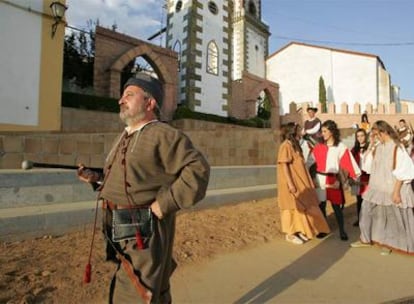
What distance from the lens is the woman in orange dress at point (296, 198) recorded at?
534 cm

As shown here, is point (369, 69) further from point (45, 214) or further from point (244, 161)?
point (45, 214)

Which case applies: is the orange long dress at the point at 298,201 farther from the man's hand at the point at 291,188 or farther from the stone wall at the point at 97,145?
the stone wall at the point at 97,145

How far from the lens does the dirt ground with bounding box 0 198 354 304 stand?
3.31 metres

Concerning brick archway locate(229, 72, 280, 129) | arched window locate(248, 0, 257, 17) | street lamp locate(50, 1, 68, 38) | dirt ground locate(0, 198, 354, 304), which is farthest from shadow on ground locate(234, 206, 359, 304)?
arched window locate(248, 0, 257, 17)

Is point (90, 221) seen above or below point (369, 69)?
below

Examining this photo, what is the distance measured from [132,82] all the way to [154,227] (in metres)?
0.96

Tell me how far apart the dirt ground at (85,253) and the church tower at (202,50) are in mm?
11163

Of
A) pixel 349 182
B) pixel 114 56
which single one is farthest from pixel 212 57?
pixel 349 182

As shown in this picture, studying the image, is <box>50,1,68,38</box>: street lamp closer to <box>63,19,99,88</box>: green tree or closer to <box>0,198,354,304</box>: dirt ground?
<box>63,19,99,88</box>: green tree

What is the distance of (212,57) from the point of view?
18438 mm

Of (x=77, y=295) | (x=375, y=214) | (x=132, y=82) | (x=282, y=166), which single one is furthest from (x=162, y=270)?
(x=375, y=214)

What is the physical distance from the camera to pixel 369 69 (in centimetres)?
3434

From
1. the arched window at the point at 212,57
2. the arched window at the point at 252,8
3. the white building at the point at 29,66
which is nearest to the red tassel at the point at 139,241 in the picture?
the white building at the point at 29,66

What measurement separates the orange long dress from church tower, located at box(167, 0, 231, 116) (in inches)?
468
